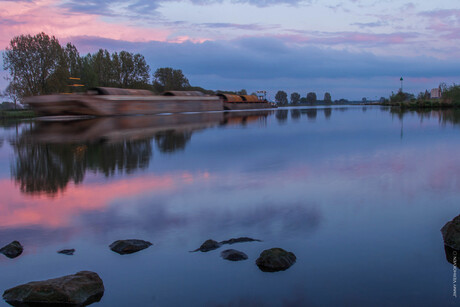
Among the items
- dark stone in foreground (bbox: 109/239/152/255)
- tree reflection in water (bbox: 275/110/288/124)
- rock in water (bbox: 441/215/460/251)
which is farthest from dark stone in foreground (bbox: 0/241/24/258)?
tree reflection in water (bbox: 275/110/288/124)

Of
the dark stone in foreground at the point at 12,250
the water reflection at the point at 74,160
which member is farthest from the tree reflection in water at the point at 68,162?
the dark stone in foreground at the point at 12,250

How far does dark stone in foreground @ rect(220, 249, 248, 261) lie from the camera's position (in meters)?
5.71

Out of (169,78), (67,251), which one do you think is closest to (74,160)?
(67,251)

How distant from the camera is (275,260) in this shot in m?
5.45

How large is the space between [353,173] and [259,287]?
313 inches

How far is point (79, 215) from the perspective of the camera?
7879 mm

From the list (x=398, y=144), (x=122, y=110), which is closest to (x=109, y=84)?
(x=122, y=110)

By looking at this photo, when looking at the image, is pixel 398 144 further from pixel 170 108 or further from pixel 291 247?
pixel 170 108

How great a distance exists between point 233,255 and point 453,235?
3.68 meters

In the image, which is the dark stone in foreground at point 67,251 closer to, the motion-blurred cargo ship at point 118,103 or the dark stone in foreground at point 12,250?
the dark stone in foreground at point 12,250

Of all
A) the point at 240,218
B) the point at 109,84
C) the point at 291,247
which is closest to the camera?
the point at 291,247

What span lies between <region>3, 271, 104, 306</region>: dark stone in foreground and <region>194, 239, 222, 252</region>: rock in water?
171 cm

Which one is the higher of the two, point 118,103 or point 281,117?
point 118,103

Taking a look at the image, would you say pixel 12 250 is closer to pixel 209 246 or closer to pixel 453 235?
pixel 209 246
